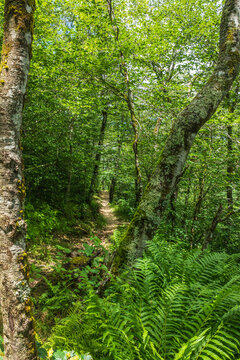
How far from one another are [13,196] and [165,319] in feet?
6.19

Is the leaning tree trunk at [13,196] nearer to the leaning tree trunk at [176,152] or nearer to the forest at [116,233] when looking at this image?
the forest at [116,233]

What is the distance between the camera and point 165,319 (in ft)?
6.23

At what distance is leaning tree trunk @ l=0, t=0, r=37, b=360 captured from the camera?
1443 millimetres

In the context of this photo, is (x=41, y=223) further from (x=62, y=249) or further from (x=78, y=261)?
(x=62, y=249)

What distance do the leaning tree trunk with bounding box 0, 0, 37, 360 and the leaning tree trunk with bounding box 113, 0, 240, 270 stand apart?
6.11 feet

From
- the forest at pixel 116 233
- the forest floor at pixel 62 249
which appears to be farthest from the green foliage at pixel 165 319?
the forest floor at pixel 62 249

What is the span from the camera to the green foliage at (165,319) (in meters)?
1.71

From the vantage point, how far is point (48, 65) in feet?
19.4

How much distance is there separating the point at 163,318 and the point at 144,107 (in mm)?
5844

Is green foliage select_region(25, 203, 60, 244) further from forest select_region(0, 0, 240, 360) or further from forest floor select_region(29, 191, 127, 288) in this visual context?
forest floor select_region(29, 191, 127, 288)

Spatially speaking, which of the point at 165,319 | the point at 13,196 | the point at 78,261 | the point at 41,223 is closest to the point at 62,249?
the point at 78,261

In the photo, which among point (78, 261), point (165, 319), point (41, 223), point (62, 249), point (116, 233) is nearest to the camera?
point (165, 319)

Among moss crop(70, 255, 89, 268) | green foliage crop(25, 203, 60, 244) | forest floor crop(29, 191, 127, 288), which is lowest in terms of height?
forest floor crop(29, 191, 127, 288)

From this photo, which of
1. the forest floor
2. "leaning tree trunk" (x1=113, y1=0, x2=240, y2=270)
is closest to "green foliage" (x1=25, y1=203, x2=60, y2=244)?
the forest floor
